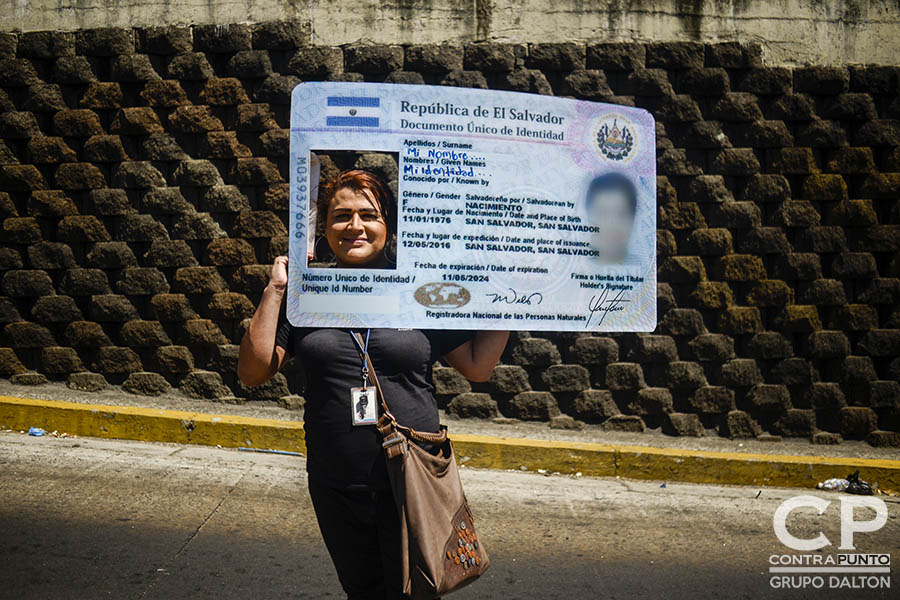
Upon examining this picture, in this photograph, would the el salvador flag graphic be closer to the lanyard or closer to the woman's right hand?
the woman's right hand

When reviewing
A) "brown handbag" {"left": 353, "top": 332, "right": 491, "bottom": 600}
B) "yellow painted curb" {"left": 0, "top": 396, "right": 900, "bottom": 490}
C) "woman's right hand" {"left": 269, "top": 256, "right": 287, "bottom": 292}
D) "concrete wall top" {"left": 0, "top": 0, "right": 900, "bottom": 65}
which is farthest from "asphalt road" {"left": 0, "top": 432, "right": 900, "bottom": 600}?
"concrete wall top" {"left": 0, "top": 0, "right": 900, "bottom": 65}

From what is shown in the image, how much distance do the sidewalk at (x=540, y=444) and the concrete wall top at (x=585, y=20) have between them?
321cm

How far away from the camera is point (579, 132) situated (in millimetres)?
2076

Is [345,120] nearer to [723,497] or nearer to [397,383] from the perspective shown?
[397,383]

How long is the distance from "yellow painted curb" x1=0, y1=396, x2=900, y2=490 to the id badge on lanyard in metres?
3.64

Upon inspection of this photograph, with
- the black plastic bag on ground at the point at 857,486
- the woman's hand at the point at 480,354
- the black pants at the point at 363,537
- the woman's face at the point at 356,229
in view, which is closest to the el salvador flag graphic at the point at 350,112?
the woman's face at the point at 356,229

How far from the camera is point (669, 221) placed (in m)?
6.32

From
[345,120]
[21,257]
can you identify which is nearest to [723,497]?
[345,120]

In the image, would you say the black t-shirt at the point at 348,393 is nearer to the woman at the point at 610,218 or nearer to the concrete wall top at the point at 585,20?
the woman at the point at 610,218

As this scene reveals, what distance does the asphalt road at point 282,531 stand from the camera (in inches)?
149

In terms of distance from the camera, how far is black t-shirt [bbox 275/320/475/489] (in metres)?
2.25

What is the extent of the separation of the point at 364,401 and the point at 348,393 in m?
0.06

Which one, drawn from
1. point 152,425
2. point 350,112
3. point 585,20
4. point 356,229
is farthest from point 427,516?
point 585,20

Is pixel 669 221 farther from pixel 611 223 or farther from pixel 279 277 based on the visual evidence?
pixel 279 277
